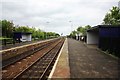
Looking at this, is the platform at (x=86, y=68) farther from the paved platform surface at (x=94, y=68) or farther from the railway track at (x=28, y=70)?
the railway track at (x=28, y=70)

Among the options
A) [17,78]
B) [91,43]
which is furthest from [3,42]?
[17,78]

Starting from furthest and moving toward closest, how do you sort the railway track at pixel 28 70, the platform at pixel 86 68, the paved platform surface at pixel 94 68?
the railway track at pixel 28 70, the paved platform surface at pixel 94 68, the platform at pixel 86 68

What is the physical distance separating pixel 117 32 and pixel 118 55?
6044mm

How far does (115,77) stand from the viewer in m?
11.7

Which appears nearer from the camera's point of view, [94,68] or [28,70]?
[94,68]

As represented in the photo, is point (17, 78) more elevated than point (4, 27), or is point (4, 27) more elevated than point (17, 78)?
point (4, 27)

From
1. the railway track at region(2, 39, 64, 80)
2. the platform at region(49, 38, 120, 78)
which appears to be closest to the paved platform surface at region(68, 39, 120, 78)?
the platform at region(49, 38, 120, 78)

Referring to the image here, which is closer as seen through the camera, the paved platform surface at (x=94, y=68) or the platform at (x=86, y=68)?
the platform at (x=86, y=68)

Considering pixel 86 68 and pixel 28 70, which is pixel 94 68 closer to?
pixel 86 68

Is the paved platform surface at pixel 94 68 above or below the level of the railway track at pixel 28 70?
above

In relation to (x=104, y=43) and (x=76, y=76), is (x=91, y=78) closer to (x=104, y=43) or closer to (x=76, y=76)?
(x=76, y=76)

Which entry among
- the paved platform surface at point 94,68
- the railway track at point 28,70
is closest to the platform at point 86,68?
the paved platform surface at point 94,68

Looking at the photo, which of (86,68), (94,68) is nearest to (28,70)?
(86,68)

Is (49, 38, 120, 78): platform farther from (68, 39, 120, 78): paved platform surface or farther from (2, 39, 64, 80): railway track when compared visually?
(2, 39, 64, 80): railway track
